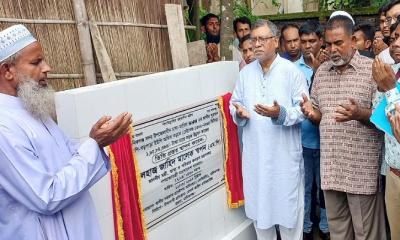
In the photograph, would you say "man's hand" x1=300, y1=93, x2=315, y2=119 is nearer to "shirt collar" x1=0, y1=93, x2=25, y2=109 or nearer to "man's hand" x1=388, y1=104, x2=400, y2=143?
"man's hand" x1=388, y1=104, x2=400, y2=143

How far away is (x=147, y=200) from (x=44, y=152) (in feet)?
3.66

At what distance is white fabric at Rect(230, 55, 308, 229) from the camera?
3629 mm

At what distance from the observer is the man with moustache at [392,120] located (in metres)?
2.61

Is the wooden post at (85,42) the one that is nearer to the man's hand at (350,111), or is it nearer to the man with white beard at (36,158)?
the man with white beard at (36,158)

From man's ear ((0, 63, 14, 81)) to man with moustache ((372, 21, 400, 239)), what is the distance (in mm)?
2031

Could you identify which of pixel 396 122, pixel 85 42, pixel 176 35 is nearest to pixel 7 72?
pixel 85 42

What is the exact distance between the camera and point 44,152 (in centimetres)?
204

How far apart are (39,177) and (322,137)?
233 centimetres

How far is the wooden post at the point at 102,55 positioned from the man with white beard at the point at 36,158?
130 cm

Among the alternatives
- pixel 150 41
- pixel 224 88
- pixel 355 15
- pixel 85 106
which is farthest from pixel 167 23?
pixel 355 15

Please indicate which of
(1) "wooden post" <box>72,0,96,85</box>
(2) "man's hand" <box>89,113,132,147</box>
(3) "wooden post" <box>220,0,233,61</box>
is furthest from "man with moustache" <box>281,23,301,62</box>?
(2) "man's hand" <box>89,113,132,147</box>

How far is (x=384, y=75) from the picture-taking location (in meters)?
2.75

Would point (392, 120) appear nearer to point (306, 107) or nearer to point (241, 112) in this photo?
point (306, 107)

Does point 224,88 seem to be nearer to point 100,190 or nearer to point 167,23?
point 167,23
